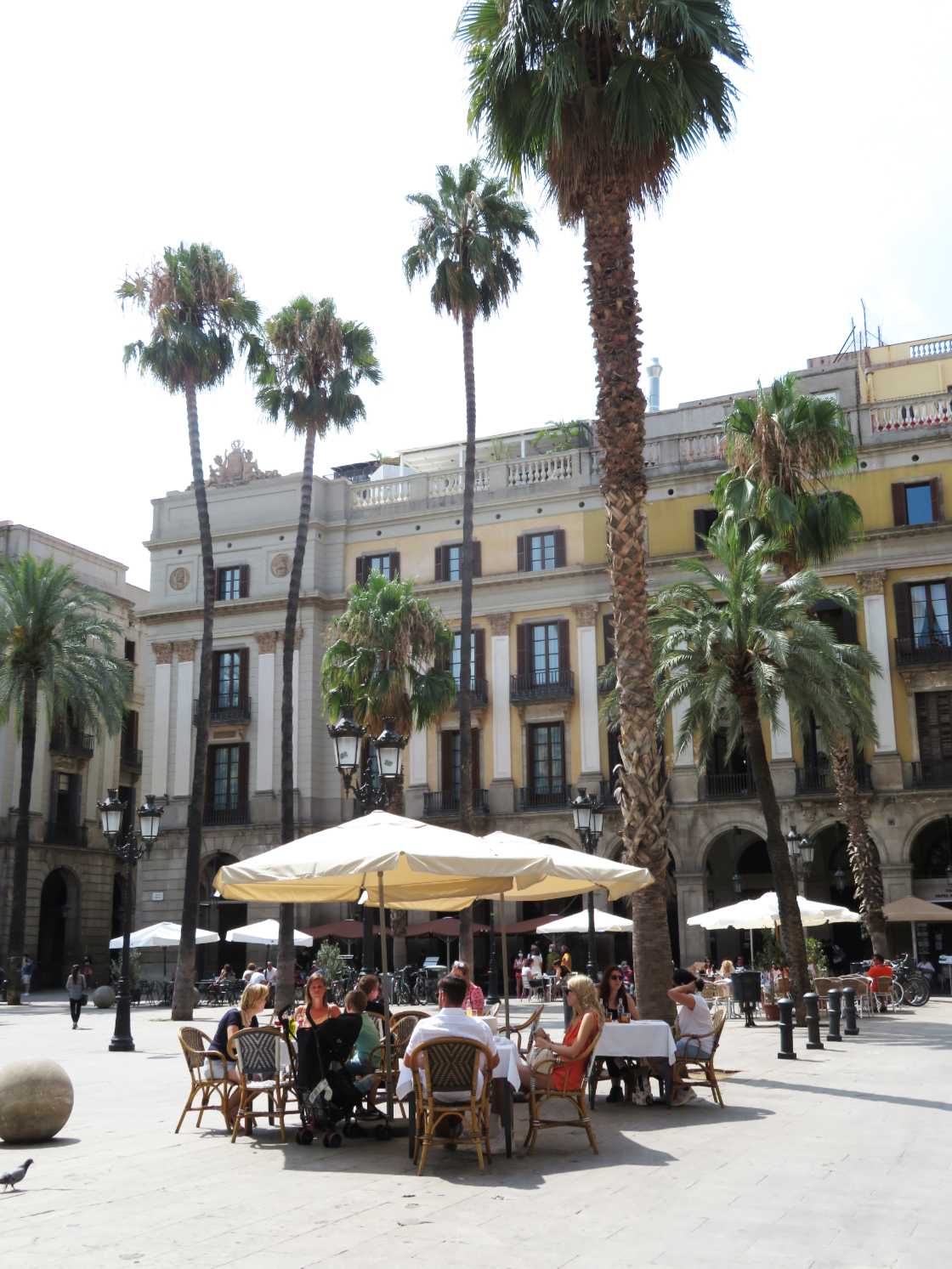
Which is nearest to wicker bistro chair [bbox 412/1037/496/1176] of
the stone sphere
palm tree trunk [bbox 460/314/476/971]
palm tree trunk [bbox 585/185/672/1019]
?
→ the stone sphere

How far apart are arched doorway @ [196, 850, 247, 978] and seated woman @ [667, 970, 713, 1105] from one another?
32848 mm

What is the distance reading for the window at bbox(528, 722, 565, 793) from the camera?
40562 millimetres

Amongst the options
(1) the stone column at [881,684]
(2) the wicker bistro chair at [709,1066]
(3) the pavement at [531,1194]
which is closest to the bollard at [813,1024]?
(3) the pavement at [531,1194]

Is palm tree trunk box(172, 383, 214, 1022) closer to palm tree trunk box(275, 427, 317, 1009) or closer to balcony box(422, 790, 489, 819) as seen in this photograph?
palm tree trunk box(275, 427, 317, 1009)

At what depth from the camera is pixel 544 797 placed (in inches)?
1597

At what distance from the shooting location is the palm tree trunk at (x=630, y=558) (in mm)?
16016

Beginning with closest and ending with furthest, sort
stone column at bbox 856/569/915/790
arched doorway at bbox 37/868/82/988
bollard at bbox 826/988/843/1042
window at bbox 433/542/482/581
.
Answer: bollard at bbox 826/988/843/1042, stone column at bbox 856/569/915/790, window at bbox 433/542/482/581, arched doorway at bbox 37/868/82/988

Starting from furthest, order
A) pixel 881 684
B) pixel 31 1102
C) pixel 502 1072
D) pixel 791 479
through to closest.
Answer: pixel 881 684 < pixel 791 479 < pixel 31 1102 < pixel 502 1072

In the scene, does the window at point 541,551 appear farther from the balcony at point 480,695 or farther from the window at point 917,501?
the window at point 917,501

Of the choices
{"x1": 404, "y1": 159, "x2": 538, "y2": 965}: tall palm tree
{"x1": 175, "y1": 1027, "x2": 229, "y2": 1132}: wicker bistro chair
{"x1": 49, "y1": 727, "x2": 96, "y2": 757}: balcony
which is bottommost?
{"x1": 175, "y1": 1027, "x2": 229, "y2": 1132}: wicker bistro chair

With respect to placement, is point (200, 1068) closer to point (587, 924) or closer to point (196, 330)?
point (587, 924)

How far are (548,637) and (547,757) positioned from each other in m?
3.82

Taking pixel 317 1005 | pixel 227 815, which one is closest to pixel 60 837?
pixel 227 815

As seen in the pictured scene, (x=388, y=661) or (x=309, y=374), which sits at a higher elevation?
(x=309, y=374)
